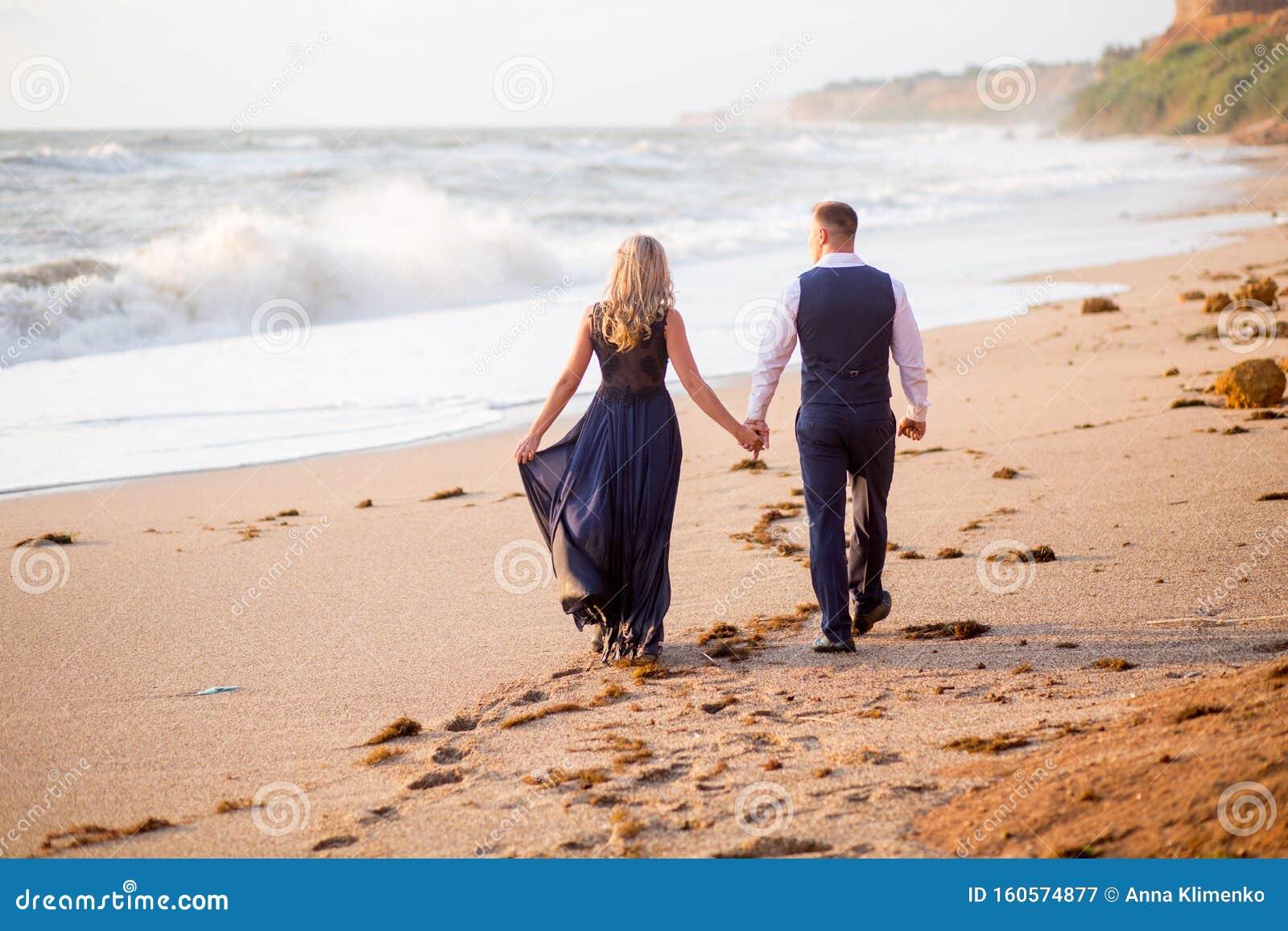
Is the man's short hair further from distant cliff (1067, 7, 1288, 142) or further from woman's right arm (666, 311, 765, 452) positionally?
distant cliff (1067, 7, 1288, 142)

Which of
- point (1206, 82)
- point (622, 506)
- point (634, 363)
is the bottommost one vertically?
point (622, 506)

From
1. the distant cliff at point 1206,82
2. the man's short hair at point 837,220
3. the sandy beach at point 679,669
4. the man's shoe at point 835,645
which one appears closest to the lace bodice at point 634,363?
the man's short hair at point 837,220

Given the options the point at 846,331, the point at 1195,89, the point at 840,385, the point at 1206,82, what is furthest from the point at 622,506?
the point at 1195,89

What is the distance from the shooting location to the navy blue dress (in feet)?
16.1

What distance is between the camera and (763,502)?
722cm

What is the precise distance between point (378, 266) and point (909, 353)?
1593cm

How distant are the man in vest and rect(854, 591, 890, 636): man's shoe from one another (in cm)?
21

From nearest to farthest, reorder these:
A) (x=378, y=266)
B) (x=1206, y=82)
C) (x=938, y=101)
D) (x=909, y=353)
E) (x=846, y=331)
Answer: (x=846, y=331)
(x=909, y=353)
(x=378, y=266)
(x=1206, y=82)
(x=938, y=101)

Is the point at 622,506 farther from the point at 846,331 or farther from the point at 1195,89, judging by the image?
the point at 1195,89

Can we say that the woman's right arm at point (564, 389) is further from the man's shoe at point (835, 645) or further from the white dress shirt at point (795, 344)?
the man's shoe at point (835, 645)

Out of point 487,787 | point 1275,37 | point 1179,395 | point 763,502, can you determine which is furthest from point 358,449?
point 1275,37

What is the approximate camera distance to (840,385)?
15.6 ft

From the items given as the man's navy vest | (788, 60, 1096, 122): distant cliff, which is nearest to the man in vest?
the man's navy vest

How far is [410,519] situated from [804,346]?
132 inches
